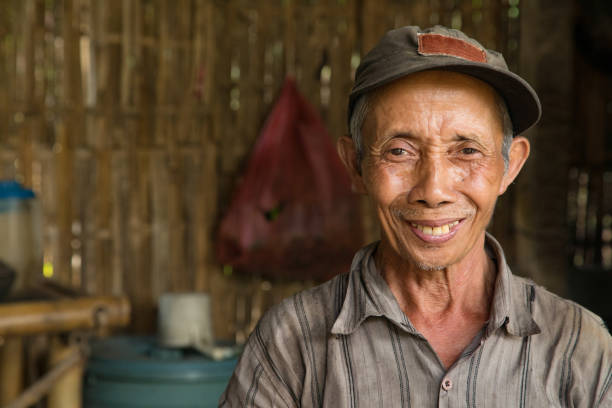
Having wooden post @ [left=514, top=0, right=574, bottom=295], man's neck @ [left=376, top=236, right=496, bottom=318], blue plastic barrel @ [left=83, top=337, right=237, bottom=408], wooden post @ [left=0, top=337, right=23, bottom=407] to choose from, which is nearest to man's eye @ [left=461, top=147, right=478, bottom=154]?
man's neck @ [left=376, top=236, right=496, bottom=318]

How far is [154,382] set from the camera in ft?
9.18

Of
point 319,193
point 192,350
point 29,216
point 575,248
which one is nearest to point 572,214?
point 575,248

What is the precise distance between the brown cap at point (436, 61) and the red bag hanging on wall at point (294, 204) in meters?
2.64

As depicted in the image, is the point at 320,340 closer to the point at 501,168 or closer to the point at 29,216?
the point at 501,168

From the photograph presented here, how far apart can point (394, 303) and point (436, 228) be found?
0.61 ft

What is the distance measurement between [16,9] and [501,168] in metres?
3.31

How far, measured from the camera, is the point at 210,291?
174 inches

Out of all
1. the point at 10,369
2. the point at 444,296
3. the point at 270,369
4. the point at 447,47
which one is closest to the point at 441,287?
the point at 444,296

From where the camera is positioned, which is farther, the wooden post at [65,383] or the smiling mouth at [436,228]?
the wooden post at [65,383]

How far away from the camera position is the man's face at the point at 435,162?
1494 mm

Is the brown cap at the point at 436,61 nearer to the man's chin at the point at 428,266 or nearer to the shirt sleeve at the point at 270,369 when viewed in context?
the man's chin at the point at 428,266

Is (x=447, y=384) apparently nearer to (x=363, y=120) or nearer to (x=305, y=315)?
(x=305, y=315)

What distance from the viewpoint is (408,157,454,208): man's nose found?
148 centimetres

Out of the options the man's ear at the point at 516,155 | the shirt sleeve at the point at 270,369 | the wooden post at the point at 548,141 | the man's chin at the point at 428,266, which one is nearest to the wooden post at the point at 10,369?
the shirt sleeve at the point at 270,369
